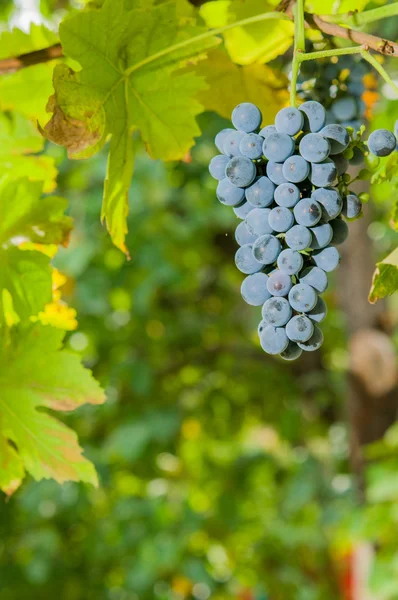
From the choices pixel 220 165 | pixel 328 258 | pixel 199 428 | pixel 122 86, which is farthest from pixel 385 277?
pixel 199 428

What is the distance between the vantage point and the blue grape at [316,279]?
1.75 ft

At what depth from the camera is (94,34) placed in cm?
61

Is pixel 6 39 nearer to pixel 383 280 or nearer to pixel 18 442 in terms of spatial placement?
pixel 18 442

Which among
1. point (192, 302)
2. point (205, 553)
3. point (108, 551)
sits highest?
point (192, 302)

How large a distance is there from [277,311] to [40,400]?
0.31 m

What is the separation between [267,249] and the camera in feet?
1.75

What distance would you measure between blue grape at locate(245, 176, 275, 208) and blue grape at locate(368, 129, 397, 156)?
0.08 meters

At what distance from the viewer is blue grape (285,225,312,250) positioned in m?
0.52

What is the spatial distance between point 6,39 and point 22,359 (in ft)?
1.52

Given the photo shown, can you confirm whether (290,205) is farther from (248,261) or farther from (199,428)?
(199,428)

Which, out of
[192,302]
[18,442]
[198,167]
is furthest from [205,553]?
[18,442]

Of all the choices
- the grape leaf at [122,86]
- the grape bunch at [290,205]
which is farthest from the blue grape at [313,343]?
the grape leaf at [122,86]

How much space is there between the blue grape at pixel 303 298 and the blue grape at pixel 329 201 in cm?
6

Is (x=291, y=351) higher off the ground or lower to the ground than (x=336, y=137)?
lower
